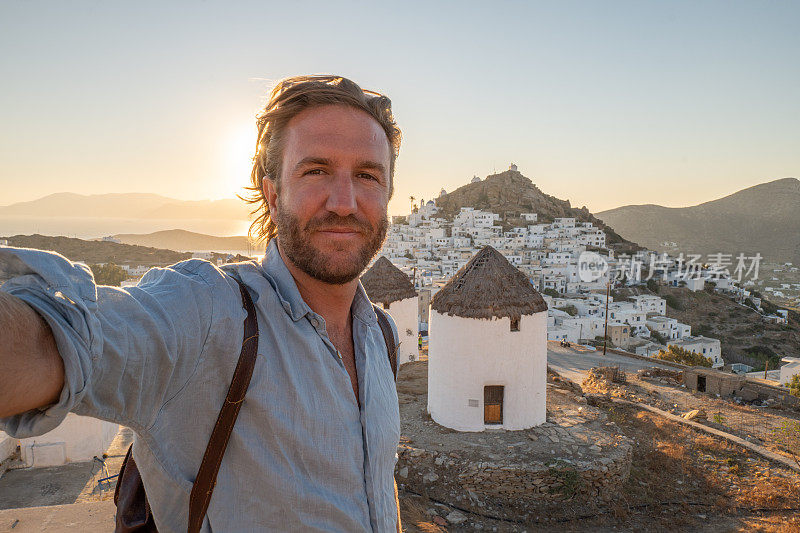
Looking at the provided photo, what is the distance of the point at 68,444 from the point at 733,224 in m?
100

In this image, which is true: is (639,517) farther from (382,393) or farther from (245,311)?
(245,311)

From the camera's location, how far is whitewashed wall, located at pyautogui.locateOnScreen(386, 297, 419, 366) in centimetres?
1445

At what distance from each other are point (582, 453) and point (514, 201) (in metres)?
79.7

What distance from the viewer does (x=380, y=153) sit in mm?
1466

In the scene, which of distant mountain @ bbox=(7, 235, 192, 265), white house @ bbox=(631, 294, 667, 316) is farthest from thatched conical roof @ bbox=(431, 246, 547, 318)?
white house @ bbox=(631, 294, 667, 316)

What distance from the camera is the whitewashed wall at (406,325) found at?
47.4ft

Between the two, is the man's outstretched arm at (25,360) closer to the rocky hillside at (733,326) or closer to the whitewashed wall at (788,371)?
the whitewashed wall at (788,371)

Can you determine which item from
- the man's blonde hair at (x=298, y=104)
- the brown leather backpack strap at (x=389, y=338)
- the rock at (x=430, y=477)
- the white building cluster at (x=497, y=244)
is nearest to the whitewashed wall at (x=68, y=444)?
A: the rock at (x=430, y=477)

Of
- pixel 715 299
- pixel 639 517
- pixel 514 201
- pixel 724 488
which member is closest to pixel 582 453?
pixel 639 517

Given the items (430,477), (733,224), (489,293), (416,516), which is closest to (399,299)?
(489,293)

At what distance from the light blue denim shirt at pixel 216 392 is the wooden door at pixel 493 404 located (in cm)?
862

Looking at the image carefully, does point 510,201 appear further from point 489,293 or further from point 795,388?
point 489,293

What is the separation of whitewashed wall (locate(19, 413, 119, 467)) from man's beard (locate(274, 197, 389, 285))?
8.40 metres

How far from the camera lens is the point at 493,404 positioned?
9.64 meters
